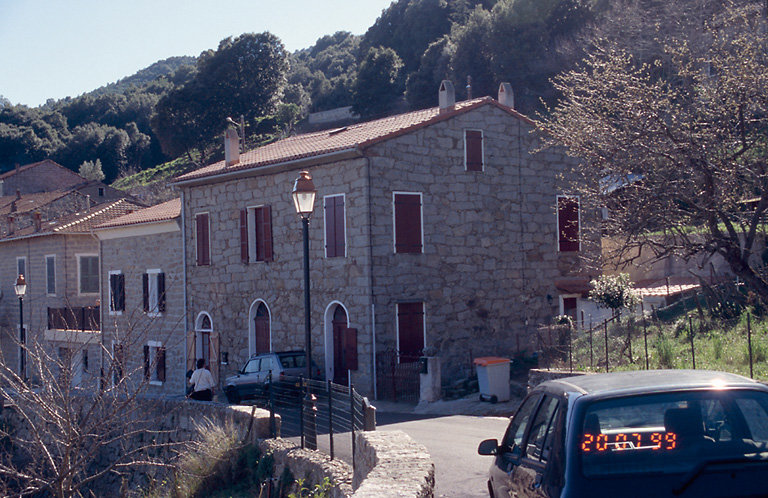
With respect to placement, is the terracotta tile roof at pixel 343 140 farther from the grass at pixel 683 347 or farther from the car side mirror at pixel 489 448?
the car side mirror at pixel 489 448

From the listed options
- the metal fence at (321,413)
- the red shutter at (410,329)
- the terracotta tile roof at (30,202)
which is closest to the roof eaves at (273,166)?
the red shutter at (410,329)

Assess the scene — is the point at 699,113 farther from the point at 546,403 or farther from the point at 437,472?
the point at 546,403

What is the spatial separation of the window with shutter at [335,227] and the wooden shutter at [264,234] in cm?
250

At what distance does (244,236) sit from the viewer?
23.5 m

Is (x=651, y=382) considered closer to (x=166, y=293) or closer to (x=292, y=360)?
A: (x=292, y=360)

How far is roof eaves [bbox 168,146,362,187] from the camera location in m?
19.9

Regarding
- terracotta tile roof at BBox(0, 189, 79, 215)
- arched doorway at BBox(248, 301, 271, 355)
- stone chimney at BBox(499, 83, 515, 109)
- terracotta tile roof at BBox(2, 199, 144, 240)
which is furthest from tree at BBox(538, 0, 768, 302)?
terracotta tile roof at BBox(0, 189, 79, 215)

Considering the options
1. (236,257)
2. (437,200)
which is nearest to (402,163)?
(437,200)

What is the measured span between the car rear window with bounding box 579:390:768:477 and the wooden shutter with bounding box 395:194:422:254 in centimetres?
1576

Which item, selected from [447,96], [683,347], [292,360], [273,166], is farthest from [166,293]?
[683,347]

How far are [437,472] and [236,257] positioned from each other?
14784 millimetres

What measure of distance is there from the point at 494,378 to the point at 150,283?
14416 millimetres

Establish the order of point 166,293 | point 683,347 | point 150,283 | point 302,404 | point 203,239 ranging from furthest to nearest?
point 150,283 → point 166,293 → point 203,239 → point 683,347 → point 302,404

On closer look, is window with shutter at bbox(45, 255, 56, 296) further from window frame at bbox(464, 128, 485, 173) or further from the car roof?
the car roof
